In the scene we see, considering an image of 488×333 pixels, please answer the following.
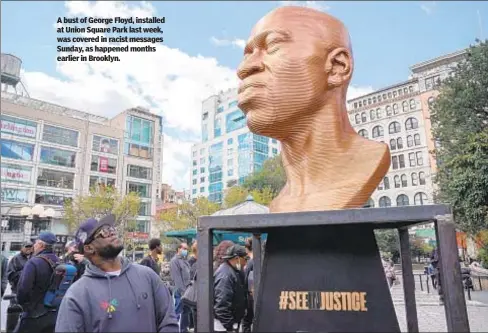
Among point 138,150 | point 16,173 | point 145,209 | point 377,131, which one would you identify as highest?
point 377,131

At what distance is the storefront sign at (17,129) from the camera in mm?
35031

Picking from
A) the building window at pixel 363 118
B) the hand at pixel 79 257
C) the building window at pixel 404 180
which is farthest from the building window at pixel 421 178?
the hand at pixel 79 257

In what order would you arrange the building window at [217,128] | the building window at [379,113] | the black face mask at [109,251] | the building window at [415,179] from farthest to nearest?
the building window at [217,128]
the building window at [379,113]
the building window at [415,179]
the black face mask at [109,251]

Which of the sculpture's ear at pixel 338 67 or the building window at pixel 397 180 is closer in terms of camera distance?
the sculpture's ear at pixel 338 67

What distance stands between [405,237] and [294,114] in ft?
6.15

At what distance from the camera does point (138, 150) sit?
47.7 m

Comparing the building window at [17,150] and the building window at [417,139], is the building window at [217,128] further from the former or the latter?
the building window at [17,150]

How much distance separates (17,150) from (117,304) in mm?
39167

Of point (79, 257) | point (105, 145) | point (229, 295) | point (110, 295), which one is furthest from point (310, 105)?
point (105, 145)

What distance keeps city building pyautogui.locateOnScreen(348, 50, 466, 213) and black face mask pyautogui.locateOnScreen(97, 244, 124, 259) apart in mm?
47786

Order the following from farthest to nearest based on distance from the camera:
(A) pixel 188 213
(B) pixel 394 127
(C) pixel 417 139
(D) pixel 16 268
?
(B) pixel 394 127 < (C) pixel 417 139 < (A) pixel 188 213 < (D) pixel 16 268

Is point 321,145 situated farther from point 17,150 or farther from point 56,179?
point 56,179

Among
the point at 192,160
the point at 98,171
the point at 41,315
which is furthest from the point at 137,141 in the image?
the point at 41,315

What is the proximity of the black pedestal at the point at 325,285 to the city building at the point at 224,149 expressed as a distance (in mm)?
59179
